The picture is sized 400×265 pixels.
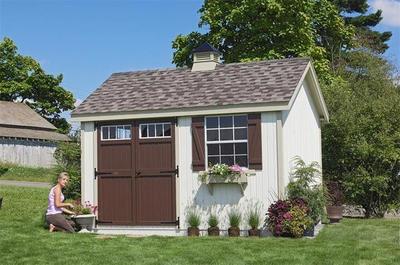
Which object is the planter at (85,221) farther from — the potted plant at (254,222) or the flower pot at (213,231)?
the potted plant at (254,222)

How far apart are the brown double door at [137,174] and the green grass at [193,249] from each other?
1.97m

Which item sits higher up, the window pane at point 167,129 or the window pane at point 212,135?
the window pane at point 167,129

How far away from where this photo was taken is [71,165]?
18.7 meters

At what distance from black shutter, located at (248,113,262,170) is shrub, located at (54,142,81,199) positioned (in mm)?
5623

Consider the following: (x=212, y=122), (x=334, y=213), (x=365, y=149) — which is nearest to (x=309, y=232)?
(x=212, y=122)

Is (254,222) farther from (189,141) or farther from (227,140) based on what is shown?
(189,141)

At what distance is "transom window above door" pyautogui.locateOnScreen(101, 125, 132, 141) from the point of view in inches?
630

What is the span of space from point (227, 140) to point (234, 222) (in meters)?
1.88

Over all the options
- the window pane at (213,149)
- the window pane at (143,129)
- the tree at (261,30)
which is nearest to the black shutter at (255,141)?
the window pane at (213,149)

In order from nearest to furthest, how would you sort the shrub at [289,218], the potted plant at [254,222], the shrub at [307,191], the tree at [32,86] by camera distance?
the shrub at [289,218]
the shrub at [307,191]
the potted plant at [254,222]
the tree at [32,86]

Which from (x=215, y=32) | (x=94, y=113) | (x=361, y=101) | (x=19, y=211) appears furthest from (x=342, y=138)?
(x=215, y=32)

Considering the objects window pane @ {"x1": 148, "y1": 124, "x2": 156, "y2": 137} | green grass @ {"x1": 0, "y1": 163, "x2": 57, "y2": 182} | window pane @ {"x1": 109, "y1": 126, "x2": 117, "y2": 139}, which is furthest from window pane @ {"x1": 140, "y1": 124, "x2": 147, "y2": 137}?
green grass @ {"x1": 0, "y1": 163, "x2": 57, "y2": 182}

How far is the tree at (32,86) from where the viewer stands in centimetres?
4619

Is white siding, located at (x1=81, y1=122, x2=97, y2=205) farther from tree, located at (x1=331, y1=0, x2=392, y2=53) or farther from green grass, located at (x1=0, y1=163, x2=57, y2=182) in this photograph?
tree, located at (x1=331, y1=0, x2=392, y2=53)
